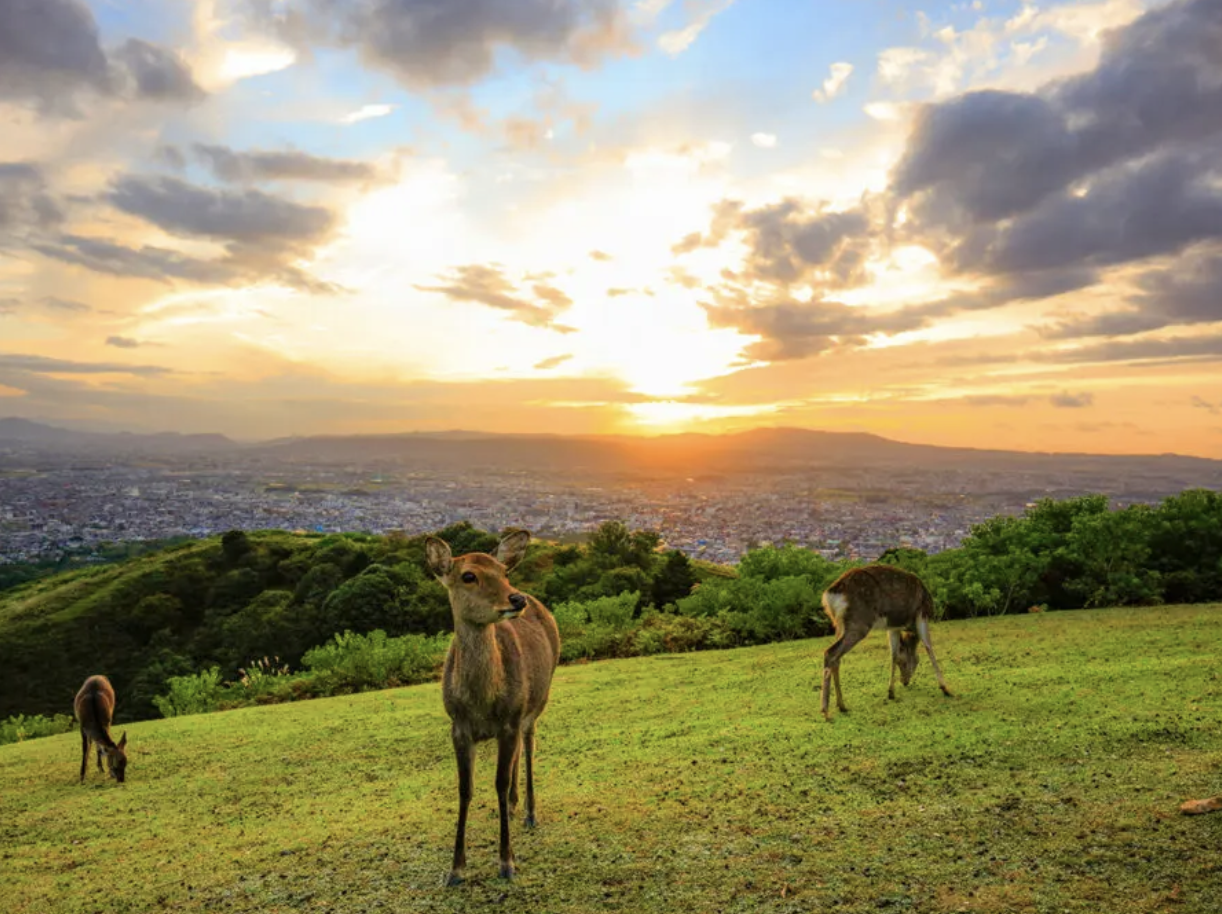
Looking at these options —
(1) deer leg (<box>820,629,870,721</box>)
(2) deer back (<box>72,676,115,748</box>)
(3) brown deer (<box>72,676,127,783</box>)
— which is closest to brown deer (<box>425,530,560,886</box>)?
(1) deer leg (<box>820,629,870,721</box>)

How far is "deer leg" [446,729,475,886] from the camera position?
6082 millimetres

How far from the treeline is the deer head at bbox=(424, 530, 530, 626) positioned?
584 inches

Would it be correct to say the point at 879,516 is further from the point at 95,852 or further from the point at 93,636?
the point at 95,852

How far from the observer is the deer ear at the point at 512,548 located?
6699mm

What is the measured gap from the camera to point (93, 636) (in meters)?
51.7

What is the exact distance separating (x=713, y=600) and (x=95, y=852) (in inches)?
668

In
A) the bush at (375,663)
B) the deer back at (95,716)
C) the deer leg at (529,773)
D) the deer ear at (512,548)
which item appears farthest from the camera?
the bush at (375,663)

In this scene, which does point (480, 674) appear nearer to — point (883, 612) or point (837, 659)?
point (837, 659)

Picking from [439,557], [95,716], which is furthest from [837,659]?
[95,716]

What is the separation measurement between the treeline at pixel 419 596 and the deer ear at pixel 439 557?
48.9ft

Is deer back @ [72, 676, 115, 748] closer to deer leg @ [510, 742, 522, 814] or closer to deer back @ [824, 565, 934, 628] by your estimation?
deer leg @ [510, 742, 522, 814]

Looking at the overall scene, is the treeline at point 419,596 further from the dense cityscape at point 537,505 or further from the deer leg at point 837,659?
the dense cityscape at point 537,505

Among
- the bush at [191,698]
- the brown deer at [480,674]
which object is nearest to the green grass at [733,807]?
the brown deer at [480,674]

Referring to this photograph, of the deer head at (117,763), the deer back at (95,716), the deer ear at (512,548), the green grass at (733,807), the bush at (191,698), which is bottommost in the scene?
the bush at (191,698)
